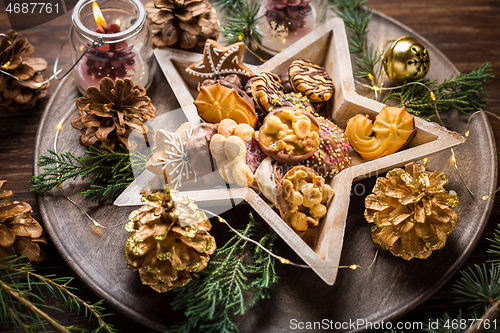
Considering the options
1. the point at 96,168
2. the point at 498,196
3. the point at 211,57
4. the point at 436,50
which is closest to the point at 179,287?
the point at 96,168

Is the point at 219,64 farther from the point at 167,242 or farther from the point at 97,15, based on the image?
the point at 167,242

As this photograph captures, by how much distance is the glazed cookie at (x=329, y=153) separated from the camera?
1159 millimetres

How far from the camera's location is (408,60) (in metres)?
1.37

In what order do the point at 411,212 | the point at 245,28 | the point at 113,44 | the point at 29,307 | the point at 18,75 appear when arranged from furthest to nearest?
1. the point at 245,28
2. the point at 18,75
3. the point at 113,44
4. the point at 411,212
5. the point at 29,307

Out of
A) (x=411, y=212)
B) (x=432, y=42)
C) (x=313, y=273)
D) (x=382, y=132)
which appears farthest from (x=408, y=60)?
(x=313, y=273)

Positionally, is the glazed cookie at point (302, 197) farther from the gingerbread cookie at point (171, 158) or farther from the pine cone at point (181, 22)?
the pine cone at point (181, 22)

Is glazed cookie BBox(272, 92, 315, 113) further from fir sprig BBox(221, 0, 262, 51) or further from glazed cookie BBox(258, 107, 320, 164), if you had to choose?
fir sprig BBox(221, 0, 262, 51)

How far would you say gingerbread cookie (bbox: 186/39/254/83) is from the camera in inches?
50.4

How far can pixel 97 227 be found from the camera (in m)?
1.21

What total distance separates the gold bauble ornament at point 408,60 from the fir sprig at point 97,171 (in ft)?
3.08

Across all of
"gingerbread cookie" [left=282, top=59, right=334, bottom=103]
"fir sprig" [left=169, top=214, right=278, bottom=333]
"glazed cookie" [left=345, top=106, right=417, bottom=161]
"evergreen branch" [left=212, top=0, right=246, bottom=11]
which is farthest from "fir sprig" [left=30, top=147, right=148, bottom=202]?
"evergreen branch" [left=212, top=0, right=246, bottom=11]

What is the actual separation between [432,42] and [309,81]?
808 millimetres

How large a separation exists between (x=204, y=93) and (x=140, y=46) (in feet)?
1.29

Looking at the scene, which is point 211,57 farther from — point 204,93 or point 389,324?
point 389,324
